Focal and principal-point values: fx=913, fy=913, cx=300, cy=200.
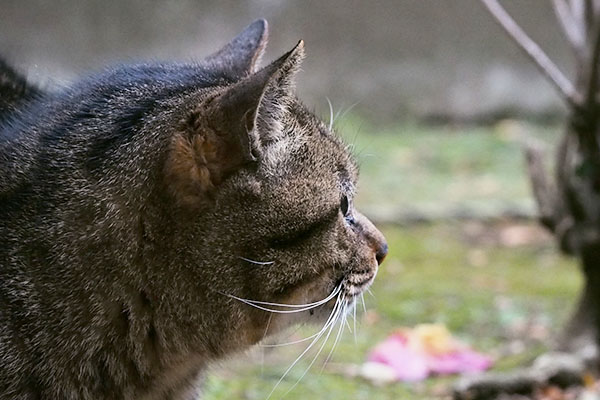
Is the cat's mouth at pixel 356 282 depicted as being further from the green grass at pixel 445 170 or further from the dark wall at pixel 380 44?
the dark wall at pixel 380 44

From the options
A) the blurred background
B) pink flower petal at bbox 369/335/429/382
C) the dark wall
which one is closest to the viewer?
pink flower petal at bbox 369/335/429/382

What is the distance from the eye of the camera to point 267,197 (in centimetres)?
169

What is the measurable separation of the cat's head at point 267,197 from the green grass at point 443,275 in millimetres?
222

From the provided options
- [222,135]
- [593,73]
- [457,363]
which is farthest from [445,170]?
[222,135]

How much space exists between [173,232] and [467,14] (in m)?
5.65

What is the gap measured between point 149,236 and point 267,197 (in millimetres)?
227

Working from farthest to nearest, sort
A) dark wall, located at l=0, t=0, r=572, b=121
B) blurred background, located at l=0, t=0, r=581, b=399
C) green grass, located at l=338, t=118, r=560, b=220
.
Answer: dark wall, located at l=0, t=0, r=572, b=121 < green grass, located at l=338, t=118, r=560, b=220 < blurred background, located at l=0, t=0, r=581, b=399

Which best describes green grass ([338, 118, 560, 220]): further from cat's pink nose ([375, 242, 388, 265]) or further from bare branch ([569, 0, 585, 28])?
cat's pink nose ([375, 242, 388, 265])

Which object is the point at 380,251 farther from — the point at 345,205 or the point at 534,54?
the point at 534,54

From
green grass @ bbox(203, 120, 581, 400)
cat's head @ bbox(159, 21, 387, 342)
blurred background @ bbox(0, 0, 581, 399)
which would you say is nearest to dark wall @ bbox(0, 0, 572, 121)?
blurred background @ bbox(0, 0, 581, 399)

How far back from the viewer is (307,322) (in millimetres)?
1860

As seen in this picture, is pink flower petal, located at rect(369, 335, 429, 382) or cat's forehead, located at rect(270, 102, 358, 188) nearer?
cat's forehead, located at rect(270, 102, 358, 188)

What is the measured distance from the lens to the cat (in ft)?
5.36

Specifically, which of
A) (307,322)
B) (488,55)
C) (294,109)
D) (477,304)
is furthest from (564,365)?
(488,55)
